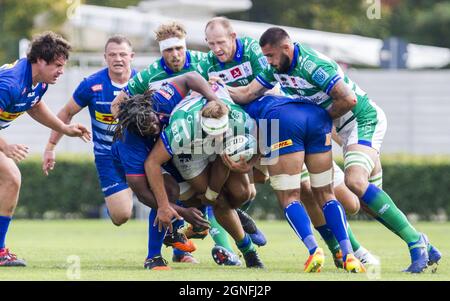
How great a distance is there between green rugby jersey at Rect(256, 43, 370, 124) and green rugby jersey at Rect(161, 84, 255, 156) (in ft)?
1.64

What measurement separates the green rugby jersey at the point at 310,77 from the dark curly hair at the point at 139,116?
119cm

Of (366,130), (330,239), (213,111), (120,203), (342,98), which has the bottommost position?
(330,239)

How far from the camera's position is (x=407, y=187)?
2131cm

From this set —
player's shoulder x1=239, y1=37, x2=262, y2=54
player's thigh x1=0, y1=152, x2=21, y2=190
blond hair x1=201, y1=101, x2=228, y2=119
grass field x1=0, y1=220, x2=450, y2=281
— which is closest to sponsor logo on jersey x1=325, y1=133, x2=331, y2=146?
blond hair x1=201, y1=101, x2=228, y2=119

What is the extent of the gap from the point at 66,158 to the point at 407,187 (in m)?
6.89

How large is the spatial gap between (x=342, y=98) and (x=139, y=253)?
4.27 m

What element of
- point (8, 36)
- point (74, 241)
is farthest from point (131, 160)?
point (8, 36)

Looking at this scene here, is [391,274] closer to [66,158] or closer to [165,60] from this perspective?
[165,60]

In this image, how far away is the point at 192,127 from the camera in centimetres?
1010

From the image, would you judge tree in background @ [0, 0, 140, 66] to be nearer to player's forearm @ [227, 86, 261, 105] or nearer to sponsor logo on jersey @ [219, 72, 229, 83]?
sponsor logo on jersey @ [219, 72, 229, 83]

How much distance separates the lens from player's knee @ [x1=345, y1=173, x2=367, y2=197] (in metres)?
10.1

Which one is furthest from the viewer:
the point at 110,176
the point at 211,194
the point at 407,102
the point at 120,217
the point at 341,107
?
the point at 407,102

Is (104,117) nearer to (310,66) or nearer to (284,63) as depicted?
(284,63)

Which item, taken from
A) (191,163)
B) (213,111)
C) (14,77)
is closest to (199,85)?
(213,111)
